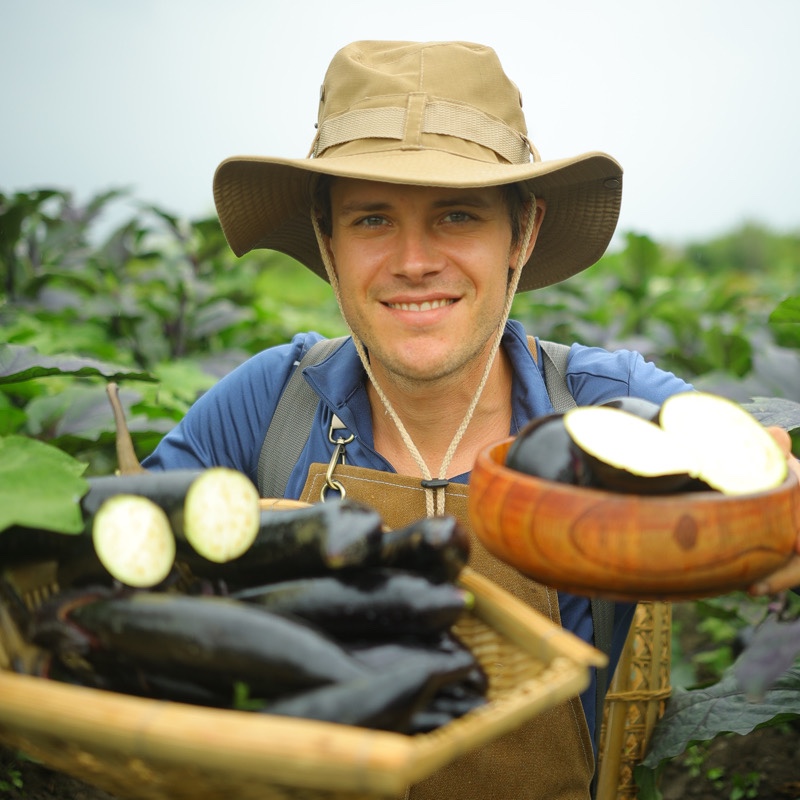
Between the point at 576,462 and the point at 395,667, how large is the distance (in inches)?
14.4

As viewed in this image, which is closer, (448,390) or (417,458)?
(417,458)

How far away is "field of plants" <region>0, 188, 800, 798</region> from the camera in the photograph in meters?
1.88

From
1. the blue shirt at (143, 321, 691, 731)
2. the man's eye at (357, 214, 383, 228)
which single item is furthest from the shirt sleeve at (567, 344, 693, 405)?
the man's eye at (357, 214, 383, 228)

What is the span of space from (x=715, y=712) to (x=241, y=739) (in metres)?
1.53

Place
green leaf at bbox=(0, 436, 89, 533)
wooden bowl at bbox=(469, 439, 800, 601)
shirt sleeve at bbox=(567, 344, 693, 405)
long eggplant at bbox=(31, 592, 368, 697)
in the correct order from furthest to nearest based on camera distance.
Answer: shirt sleeve at bbox=(567, 344, 693, 405) < green leaf at bbox=(0, 436, 89, 533) < wooden bowl at bbox=(469, 439, 800, 601) < long eggplant at bbox=(31, 592, 368, 697)

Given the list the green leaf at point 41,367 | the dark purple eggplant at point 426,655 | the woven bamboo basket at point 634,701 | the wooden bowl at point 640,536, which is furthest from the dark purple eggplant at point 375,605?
the woven bamboo basket at point 634,701

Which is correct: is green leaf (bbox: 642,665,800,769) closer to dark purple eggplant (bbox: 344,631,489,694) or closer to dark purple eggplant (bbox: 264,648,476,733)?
dark purple eggplant (bbox: 344,631,489,694)

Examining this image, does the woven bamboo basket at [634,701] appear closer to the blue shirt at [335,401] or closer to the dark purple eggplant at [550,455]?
the blue shirt at [335,401]

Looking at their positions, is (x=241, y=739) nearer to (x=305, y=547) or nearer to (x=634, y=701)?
(x=305, y=547)

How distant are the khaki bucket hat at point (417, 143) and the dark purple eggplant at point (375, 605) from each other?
886 millimetres

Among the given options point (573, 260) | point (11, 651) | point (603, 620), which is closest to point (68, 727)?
point (11, 651)

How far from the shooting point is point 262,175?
1.99 m

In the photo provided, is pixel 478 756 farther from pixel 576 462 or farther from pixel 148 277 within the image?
pixel 148 277

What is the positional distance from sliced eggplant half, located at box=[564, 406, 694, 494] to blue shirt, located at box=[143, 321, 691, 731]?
0.84 m
